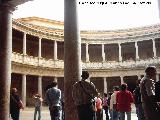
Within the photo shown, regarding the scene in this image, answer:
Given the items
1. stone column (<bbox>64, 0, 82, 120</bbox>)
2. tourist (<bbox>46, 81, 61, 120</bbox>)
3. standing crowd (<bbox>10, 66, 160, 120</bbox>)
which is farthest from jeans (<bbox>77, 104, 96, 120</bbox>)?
tourist (<bbox>46, 81, 61, 120</bbox>)

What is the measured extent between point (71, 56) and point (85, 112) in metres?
1.65

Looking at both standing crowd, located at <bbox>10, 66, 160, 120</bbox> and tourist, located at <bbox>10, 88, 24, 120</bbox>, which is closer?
standing crowd, located at <bbox>10, 66, 160, 120</bbox>

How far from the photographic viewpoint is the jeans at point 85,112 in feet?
22.7

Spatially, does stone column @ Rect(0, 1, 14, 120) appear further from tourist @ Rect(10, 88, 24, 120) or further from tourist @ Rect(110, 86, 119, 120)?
tourist @ Rect(110, 86, 119, 120)

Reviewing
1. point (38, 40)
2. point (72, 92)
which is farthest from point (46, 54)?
point (72, 92)

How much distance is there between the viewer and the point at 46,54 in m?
32.8

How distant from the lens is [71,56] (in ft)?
26.0

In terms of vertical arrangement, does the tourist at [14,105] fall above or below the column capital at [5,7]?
below

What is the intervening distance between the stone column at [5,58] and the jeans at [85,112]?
268 centimetres

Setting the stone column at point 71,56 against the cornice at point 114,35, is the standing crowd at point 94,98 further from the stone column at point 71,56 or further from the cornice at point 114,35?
the cornice at point 114,35

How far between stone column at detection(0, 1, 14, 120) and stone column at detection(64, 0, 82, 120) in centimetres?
200

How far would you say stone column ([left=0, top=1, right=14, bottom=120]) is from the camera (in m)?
8.71

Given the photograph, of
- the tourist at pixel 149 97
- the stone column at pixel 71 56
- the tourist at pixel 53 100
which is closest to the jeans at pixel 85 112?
the stone column at pixel 71 56

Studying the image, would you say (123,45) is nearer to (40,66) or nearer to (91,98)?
(40,66)
